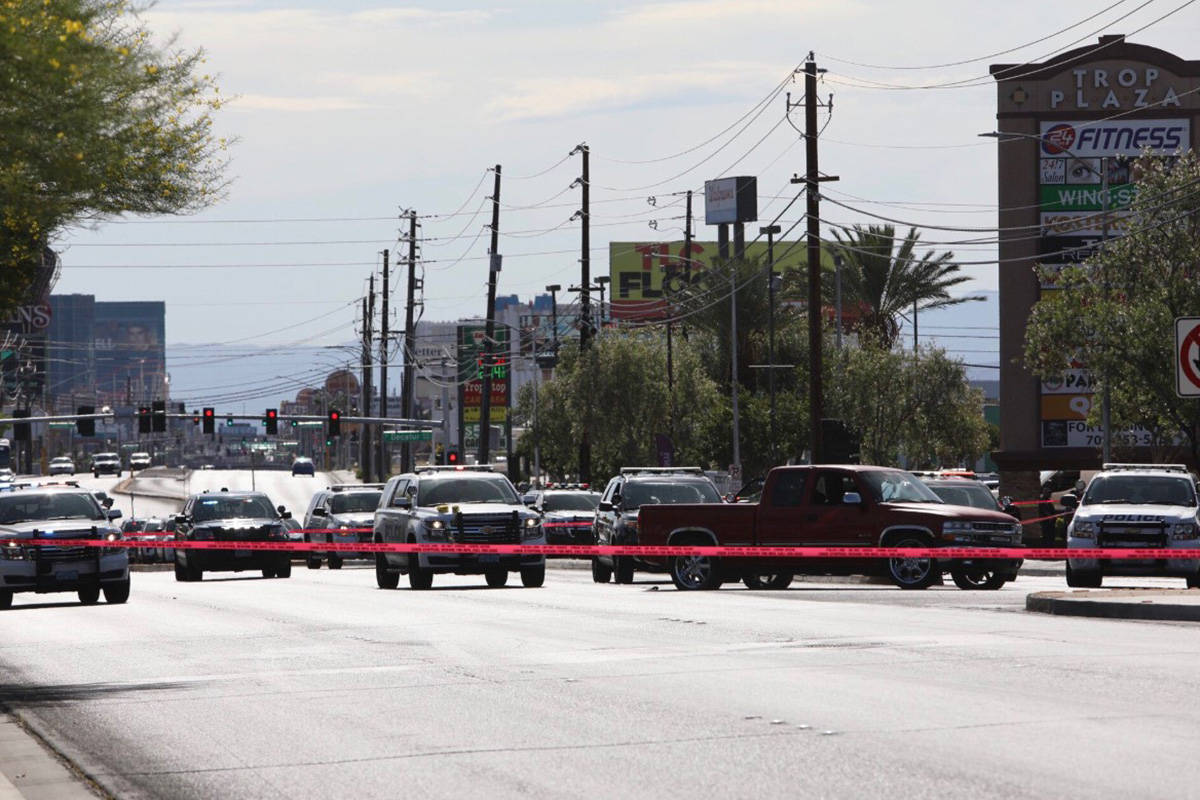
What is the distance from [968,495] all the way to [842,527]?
6.15 m

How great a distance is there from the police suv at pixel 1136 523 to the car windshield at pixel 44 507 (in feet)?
48.4

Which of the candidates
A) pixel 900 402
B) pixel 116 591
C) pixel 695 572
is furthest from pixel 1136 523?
pixel 900 402

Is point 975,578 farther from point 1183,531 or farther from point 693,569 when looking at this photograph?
point 693,569

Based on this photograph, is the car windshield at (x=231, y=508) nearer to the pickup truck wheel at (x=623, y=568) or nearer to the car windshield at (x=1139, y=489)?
the pickup truck wheel at (x=623, y=568)

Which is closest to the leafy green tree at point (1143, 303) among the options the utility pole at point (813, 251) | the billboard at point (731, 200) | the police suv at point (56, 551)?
the utility pole at point (813, 251)

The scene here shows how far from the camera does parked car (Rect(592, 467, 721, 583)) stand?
33641 millimetres

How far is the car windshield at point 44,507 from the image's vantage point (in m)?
30.2

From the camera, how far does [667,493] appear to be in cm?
3453

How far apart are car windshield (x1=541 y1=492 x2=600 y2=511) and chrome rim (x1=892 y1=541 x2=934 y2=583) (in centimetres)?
1818

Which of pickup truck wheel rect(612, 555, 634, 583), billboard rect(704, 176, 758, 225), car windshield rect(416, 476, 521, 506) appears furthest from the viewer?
billboard rect(704, 176, 758, 225)

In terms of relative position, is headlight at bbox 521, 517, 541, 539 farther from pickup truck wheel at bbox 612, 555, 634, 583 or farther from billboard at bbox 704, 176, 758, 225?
billboard at bbox 704, 176, 758, 225

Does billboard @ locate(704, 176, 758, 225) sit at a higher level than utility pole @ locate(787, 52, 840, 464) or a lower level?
higher

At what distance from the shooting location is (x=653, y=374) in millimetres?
73375

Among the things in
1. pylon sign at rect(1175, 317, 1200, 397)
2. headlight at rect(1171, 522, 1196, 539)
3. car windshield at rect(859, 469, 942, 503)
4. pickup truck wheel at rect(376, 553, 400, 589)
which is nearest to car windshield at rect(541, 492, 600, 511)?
pickup truck wheel at rect(376, 553, 400, 589)
